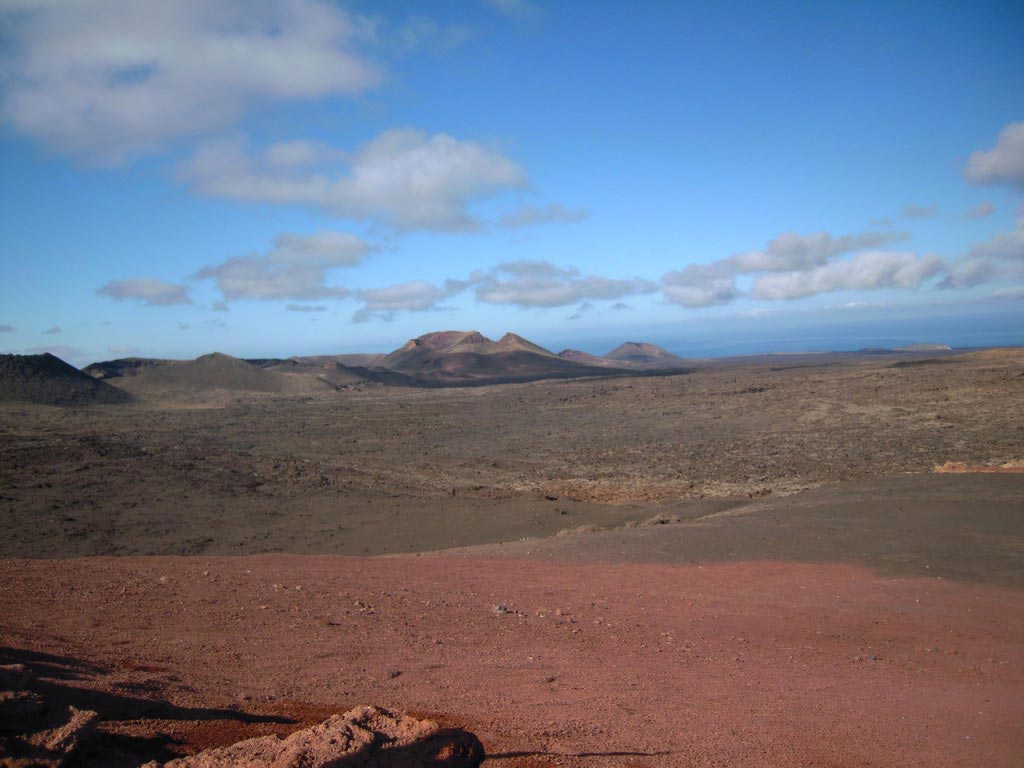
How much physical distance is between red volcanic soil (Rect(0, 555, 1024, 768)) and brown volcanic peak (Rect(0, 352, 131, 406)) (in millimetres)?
40874

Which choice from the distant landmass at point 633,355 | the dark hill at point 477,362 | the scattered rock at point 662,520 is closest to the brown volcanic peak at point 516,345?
the dark hill at point 477,362

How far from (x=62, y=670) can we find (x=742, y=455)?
75.0ft

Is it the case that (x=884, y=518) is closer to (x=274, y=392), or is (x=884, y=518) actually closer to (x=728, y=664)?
(x=728, y=664)

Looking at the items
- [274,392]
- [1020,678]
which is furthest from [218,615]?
[274,392]

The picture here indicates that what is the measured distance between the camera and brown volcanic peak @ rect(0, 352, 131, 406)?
43469 millimetres

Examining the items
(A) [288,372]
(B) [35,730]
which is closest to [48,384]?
(A) [288,372]

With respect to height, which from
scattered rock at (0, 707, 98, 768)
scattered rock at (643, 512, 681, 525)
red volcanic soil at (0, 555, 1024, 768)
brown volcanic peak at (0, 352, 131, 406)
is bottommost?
scattered rock at (643, 512, 681, 525)

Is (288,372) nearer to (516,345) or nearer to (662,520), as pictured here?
(516,345)

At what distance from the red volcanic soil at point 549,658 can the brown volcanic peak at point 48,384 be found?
40.9 m

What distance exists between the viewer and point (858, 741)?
5137mm

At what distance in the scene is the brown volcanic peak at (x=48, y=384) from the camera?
43.5 m

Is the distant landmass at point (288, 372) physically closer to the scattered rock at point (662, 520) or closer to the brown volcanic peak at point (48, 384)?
the brown volcanic peak at point (48, 384)

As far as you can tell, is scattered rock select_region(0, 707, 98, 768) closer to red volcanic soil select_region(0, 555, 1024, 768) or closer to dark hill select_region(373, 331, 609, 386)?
red volcanic soil select_region(0, 555, 1024, 768)

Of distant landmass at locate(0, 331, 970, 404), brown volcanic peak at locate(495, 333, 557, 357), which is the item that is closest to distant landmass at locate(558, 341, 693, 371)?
distant landmass at locate(0, 331, 970, 404)
